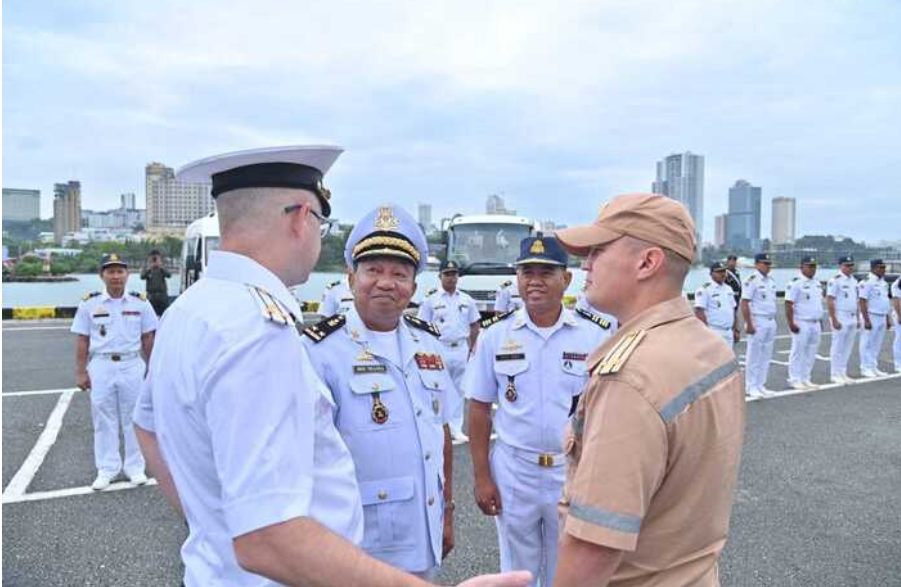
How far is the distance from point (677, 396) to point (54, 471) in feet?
19.7

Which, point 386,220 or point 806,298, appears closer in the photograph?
point 386,220

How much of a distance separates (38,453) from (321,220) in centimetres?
605

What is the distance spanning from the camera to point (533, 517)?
9.84 ft

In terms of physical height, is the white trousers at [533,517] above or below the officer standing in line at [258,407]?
below

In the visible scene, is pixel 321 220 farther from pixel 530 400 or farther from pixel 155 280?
pixel 155 280

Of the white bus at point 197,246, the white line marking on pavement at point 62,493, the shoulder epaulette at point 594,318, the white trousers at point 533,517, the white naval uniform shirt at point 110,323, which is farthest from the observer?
the white bus at point 197,246

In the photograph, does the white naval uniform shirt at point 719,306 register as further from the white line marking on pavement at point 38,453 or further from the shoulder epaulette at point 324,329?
the white line marking on pavement at point 38,453

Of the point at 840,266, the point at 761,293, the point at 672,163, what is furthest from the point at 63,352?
the point at 672,163

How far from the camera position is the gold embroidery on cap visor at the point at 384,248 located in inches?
101

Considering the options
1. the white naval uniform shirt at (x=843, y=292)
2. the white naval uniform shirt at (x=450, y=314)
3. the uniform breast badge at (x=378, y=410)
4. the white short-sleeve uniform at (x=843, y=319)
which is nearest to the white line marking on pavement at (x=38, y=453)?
the uniform breast badge at (x=378, y=410)

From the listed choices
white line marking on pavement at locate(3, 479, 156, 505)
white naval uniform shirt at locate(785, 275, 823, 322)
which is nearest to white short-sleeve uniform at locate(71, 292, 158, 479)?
white line marking on pavement at locate(3, 479, 156, 505)

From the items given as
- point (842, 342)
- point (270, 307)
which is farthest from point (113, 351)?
point (842, 342)

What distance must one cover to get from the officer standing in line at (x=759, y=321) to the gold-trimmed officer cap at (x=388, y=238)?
794cm

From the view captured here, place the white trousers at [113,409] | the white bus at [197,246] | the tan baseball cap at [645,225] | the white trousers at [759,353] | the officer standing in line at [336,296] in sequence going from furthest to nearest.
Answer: the white bus at [197,246] → the white trousers at [759,353] → the officer standing in line at [336,296] → the white trousers at [113,409] → the tan baseball cap at [645,225]
